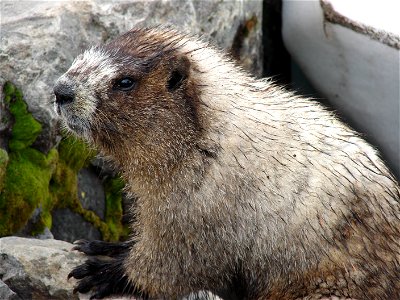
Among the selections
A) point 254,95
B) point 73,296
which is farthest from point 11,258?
point 254,95

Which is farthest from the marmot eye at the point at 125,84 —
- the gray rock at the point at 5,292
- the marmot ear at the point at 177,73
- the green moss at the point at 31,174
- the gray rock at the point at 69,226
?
the gray rock at the point at 69,226

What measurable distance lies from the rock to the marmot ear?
155 centimetres

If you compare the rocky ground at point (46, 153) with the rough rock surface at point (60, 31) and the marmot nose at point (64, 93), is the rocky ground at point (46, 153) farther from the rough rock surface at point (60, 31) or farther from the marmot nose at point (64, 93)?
the marmot nose at point (64, 93)

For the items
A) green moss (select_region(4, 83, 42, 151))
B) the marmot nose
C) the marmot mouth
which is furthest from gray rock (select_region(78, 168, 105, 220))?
the marmot nose

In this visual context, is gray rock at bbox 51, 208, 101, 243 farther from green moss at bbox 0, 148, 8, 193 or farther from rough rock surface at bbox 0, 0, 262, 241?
green moss at bbox 0, 148, 8, 193

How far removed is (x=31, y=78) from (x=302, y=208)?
2394 mm

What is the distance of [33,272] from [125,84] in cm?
150

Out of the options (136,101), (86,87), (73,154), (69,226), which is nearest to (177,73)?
(136,101)

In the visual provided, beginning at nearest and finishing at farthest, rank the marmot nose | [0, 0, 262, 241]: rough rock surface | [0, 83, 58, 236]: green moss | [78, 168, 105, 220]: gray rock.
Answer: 1. the marmot nose
2. [0, 83, 58, 236]: green moss
3. [0, 0, 262, 241]: rough rock surface
4. [78, 168, 105, 220]: gray rock

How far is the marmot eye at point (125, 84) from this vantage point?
555 cm

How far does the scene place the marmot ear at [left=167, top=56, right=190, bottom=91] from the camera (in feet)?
18.4

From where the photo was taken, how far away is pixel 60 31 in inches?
279

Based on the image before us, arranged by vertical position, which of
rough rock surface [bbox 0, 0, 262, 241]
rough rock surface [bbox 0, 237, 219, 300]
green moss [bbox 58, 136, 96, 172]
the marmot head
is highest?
the marmot head

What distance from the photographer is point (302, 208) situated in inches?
224
